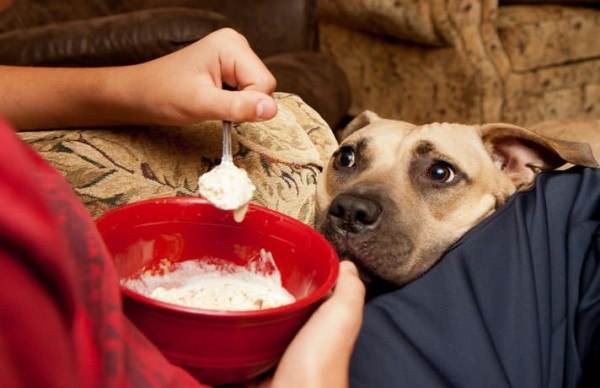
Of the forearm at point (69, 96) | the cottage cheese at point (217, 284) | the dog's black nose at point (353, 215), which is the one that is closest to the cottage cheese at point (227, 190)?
the cottage cheese at point (217, 284)

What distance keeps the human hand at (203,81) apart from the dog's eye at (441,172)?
614mm

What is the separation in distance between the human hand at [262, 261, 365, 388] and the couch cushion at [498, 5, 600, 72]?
2854 mm

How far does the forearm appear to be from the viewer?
1253 mm

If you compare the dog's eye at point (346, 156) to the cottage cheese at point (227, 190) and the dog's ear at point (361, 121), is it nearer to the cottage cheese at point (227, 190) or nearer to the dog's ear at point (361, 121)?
the dog's ear at point (361, 121)

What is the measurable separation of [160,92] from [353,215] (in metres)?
0.50

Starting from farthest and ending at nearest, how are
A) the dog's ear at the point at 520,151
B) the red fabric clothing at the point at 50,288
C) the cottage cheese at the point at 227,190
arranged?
the dog's ear at the point at 520,151 < the cottage cheese at the point at 227,190 < the red fabric clothing at the point at 50,288

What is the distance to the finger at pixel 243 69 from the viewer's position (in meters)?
1.16

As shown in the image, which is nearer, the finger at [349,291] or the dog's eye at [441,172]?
the finger at [349,291]

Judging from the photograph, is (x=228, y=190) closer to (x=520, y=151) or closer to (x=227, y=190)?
(x=227, y=190)

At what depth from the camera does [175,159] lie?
1332mm

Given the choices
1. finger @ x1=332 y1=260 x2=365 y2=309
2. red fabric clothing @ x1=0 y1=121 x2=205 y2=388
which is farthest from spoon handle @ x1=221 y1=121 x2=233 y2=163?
red fabric clothing @ x1=0 y1=121 x2=205 y2=388

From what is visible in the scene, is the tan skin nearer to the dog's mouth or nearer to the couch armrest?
the dog's mouth

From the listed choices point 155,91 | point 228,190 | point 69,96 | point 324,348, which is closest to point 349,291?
point 324,348

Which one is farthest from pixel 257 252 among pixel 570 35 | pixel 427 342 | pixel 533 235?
pixel 570 35
